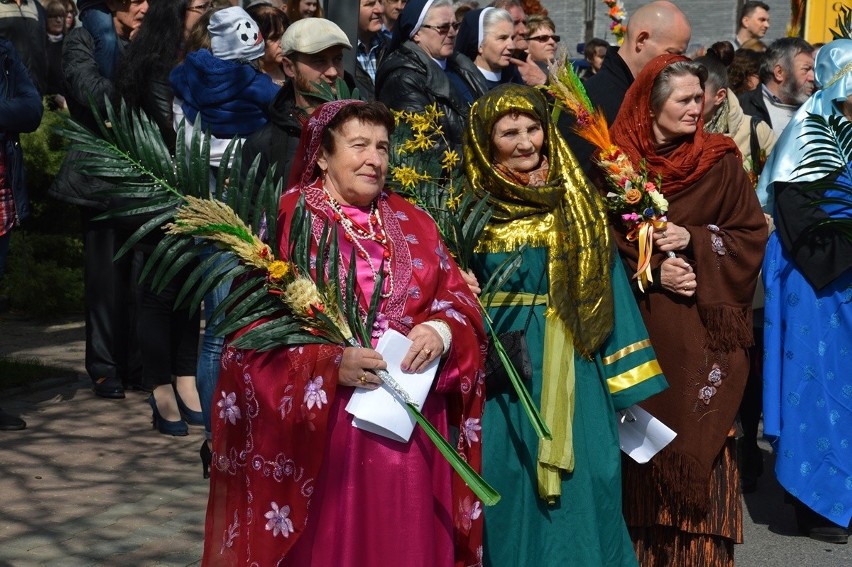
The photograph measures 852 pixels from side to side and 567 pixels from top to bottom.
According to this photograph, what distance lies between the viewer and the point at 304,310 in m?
3.97

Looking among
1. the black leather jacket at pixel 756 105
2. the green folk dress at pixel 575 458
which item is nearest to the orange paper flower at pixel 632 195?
the green folk dress at pixel 575 458

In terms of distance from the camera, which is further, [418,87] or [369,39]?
[369,39]

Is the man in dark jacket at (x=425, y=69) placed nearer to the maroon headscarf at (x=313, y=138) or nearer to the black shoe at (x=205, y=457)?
the black shoe at (x=205, y=457)

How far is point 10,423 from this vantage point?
7.21 meters

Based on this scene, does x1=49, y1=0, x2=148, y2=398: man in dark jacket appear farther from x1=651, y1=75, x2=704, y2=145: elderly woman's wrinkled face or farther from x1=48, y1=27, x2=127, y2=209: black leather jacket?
x1=651, y1=75, x2=704, y2=145: elderly woman's wrinkled face

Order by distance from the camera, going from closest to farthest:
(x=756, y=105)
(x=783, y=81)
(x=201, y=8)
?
(x=201, y=8) → (x=783, y=81) → (x=756, y=105)

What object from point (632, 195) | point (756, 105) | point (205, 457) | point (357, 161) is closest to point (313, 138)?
point (357, 161)

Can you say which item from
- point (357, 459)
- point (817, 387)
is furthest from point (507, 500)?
point (817, 387)

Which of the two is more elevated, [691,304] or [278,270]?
[278,270]

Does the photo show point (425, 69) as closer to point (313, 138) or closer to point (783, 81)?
point (313, 138)

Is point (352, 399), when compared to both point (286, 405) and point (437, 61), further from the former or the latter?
point (437, 61)

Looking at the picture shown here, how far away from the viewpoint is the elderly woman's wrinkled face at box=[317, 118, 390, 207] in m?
4.16

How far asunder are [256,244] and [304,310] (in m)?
0.25

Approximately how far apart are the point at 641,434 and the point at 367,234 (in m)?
1.51
